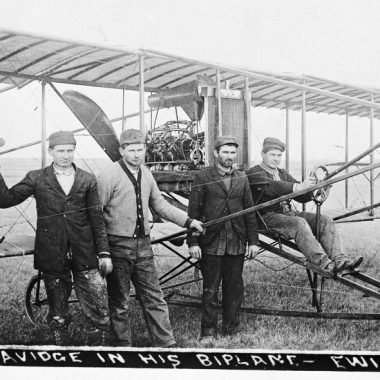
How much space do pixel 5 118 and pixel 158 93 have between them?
2788mm

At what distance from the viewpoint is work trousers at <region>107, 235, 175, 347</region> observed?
4250mm

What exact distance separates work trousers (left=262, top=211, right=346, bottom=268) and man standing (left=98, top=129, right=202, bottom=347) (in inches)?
61.9

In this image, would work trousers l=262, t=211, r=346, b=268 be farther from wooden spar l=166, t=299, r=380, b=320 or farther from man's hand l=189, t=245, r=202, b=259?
man's hand l=189, t=245, r=202, b=259

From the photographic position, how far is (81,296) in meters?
4.09

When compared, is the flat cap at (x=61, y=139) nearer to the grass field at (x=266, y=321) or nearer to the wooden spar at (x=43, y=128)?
the grass field at (x=266, y=321)

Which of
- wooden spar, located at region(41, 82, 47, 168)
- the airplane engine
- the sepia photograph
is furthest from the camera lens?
the airplane engine

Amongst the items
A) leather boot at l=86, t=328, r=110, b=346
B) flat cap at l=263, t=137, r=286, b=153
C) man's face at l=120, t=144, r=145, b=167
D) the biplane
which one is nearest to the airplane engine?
the biplane

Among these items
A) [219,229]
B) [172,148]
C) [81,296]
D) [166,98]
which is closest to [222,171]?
[219,229]

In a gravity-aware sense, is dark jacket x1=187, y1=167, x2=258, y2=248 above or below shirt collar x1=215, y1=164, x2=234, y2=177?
below

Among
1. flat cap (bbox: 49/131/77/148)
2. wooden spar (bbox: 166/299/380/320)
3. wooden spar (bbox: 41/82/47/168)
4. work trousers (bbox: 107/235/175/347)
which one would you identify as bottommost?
wooden spar (bbox: 166/299/380/320)

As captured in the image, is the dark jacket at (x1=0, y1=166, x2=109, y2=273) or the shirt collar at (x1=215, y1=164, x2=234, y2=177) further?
the shirt collar at (x1=215, y1=164, x2=234, y2=177)

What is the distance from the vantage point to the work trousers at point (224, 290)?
4.98m

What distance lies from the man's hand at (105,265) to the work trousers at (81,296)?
0.06 metres

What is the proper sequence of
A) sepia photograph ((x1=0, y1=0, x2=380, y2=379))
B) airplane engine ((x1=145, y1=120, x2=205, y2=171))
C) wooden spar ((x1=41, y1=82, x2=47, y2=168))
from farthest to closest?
airplane engine ((x1=145, y1=120, x2=205, y2=171)) → wooden spar ((x1=41, y1=82, x2=47, y2=168)) → sepia photograph ((x1=0, y1=0, x2=380, y2=379))
